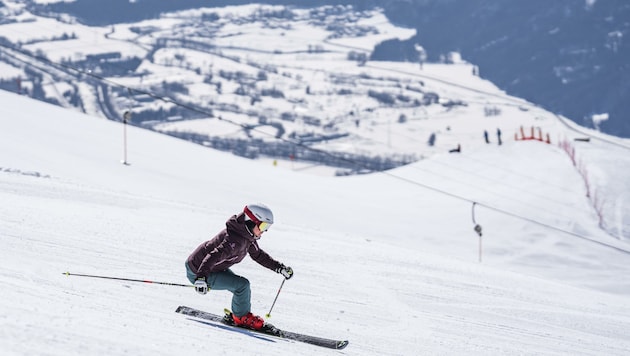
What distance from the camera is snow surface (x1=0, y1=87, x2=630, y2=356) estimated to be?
806 cm

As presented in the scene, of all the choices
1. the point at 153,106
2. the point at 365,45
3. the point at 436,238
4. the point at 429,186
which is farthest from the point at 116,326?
the point at 365,45

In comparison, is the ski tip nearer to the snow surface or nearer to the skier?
the snow surface

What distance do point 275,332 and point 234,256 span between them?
97 cm

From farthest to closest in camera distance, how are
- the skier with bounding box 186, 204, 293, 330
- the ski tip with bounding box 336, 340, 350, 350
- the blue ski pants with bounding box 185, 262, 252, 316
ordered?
the ski tip with bounding box 336, 340, 350, 350 → the blue ski pants with bounding box 185, 262, 252, 316 → the skier with bounding box 186, 204, 293, 330

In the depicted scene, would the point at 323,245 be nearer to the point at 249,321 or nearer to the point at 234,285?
the point at 249,321

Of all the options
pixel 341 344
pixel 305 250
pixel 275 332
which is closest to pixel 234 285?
pixel 275 332

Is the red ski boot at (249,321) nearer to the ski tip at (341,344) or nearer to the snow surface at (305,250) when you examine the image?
the snow surface at (305,250)

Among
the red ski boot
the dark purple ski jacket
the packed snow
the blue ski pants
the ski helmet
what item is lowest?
the packed snow

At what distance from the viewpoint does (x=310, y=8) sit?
192875 millimetres

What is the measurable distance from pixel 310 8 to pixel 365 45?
119 ft

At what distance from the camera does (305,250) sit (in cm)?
1430

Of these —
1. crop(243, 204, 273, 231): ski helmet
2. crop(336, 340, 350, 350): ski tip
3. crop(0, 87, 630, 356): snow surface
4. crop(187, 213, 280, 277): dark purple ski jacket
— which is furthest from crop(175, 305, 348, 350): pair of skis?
crop(243, 204, 273, 231): ski helmet

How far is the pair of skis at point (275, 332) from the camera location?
8.46m

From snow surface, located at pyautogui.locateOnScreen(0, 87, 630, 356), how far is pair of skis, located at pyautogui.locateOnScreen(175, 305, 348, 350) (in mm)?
161
